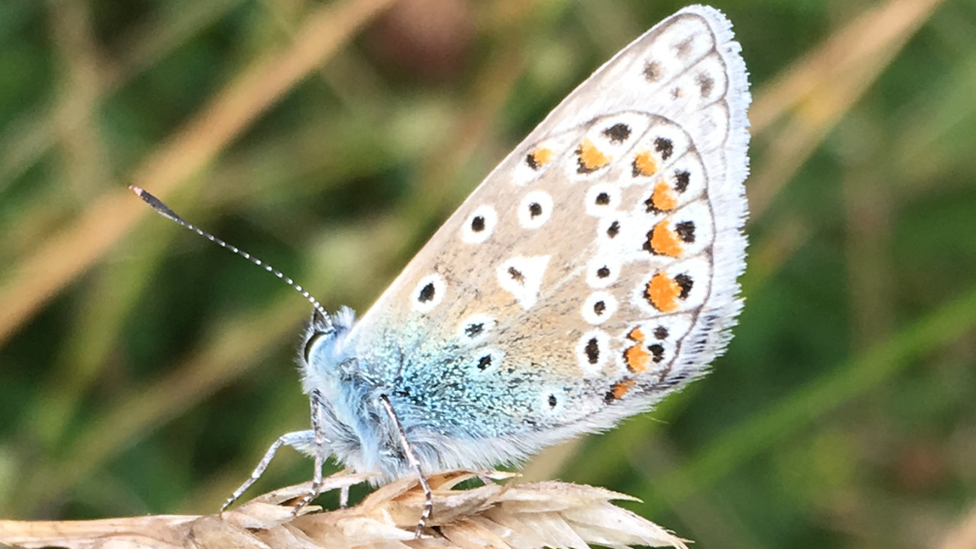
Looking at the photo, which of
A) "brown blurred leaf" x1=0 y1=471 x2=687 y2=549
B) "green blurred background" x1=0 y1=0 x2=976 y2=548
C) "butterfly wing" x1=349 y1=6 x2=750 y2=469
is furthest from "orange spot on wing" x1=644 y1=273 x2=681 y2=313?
"green blurred background" x1=0 y1=0 x2=976 y2=548

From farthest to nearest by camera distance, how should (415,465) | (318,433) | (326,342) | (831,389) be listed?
(831,389), (326,342), (318,433), (415,465)

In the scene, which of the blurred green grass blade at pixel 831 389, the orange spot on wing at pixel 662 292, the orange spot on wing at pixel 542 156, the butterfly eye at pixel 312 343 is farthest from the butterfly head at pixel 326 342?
the blurred green grass blade at pixel 831 389

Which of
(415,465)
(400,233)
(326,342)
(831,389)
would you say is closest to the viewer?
(415,465)

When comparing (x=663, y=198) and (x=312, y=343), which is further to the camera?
(x=312, y=343)

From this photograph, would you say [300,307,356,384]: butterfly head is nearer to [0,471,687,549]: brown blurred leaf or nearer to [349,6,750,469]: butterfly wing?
[349,6,750,469]: butterfly wing

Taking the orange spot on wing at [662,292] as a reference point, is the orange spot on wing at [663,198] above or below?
above

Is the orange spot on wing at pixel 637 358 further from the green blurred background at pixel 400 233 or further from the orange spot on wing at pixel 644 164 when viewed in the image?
the green blurred background at pixel 400 233

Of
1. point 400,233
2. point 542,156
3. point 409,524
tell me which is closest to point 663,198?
point 542,156

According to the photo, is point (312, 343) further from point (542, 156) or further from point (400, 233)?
point (400, 233)
